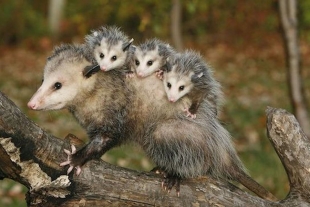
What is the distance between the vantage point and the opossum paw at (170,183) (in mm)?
2273

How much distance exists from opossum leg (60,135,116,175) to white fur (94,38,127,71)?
10.8 inches

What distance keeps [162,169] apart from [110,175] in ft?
0.90

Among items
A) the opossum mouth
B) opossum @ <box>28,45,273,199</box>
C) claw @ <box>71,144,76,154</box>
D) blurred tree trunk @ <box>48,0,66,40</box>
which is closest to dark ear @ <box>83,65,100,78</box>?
opossum @ <box>28,45,273,199</box>

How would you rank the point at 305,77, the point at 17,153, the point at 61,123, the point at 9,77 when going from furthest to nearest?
the point at 9,77, the point at 305,77, the point at 61,123, the point at 17,153

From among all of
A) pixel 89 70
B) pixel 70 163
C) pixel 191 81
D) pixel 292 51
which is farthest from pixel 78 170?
pixel 292 51

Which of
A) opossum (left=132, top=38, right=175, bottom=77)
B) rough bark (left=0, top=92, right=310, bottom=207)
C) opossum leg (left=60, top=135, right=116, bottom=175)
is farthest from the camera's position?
opossum (left=132, top=38, right=175, bottom=77)

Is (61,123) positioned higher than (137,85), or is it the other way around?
(61,123)

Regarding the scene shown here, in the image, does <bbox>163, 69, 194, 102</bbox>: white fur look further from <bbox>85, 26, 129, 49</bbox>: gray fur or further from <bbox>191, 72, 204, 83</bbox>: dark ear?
<bbox>85, 26, 129, 49</bbox>: gray fur

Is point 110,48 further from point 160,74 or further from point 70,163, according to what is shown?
point 70,163

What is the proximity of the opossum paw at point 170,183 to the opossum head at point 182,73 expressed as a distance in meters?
0.30

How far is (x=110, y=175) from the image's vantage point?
2211mm

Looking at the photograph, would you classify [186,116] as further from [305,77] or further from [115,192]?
[305,77]

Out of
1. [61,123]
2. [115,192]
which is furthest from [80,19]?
[115,192]

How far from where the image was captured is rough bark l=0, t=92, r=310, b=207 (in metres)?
2.06
